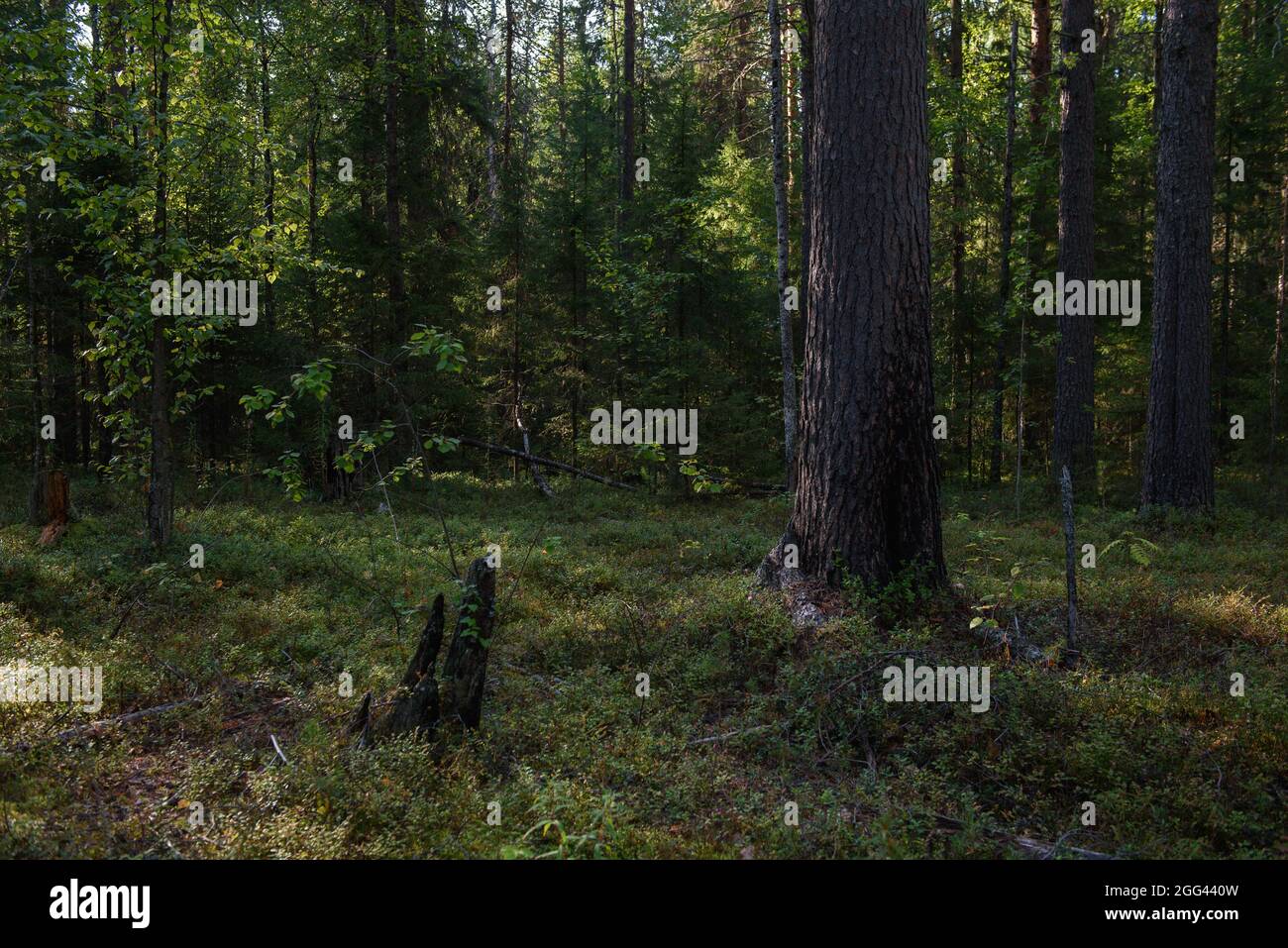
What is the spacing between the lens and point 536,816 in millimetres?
3768

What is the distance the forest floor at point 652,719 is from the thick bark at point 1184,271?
89.9 inches

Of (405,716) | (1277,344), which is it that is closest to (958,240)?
(1277,344)

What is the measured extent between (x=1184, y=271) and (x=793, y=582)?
910 centimetres

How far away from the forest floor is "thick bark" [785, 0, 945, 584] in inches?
22.7

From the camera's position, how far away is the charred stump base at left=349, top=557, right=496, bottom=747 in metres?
4.66

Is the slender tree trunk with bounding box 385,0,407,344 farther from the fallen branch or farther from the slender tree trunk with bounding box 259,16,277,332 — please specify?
the fallen branch

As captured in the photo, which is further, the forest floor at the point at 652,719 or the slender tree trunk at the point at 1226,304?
the slender tree trunk at the point at 1226,304

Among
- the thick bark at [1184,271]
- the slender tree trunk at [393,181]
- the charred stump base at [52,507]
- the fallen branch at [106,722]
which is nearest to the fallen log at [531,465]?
the slender tree trunk at [393,181]

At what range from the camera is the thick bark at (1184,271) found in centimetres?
1077

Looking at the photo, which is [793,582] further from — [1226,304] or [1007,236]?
[1226,304]

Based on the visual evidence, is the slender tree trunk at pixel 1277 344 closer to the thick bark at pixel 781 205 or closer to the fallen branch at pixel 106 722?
the thick bark at pixel 781 205

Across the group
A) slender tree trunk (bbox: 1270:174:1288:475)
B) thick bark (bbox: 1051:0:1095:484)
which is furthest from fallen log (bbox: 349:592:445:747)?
slender tree trunk (bbox: 1270:174:1288:475)

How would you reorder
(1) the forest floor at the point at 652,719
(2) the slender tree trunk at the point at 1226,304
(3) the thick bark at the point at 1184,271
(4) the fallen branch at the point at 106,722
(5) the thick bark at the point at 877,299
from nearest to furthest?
(1) the forest floor at the point at 652,719, (4) the fallen branch at the point at 106,722, (5) the thick bark at the point at 877,299, (3) the thick bark at the point at 1184,271, (2) the slender tree trunk at the point at 1226,304
